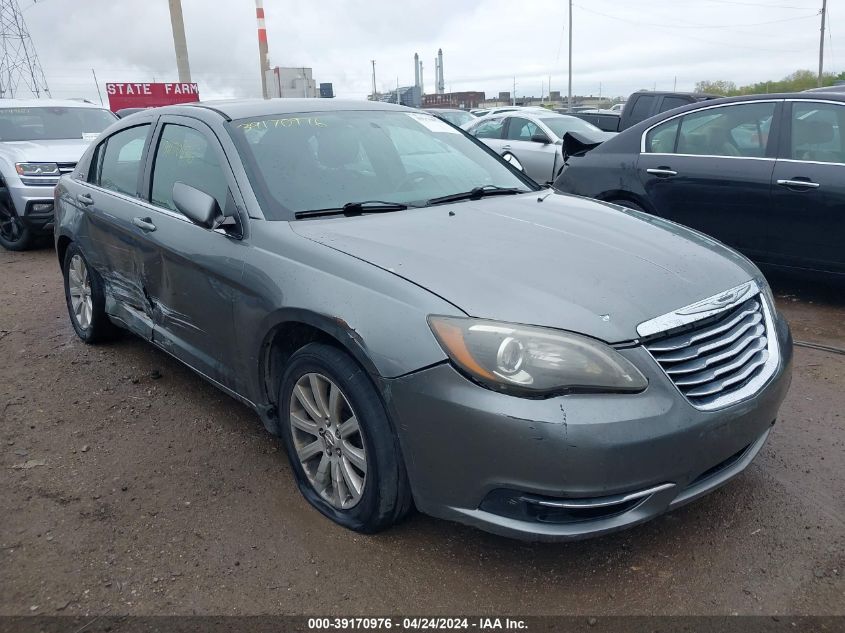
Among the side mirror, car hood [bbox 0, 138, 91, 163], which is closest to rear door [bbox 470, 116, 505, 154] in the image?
car hood [bbox 0, 138, 91, 163]

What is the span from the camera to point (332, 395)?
2.68 metres

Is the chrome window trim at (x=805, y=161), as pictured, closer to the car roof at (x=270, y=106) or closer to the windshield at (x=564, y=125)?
the car roof at (x=270, y=106)

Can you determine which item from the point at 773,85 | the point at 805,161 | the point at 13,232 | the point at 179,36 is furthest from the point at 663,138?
the point at 773,85

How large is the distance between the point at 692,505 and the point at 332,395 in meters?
1.47

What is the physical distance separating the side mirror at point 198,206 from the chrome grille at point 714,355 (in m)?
1.84

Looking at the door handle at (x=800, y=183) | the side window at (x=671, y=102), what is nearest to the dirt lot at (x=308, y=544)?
the door handle at (x=800, y=183)

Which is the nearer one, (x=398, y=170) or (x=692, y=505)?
(x=692, y=505)

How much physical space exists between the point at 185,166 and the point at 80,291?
1842mm

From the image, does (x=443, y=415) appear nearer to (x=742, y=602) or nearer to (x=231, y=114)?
(x=742, y=602)

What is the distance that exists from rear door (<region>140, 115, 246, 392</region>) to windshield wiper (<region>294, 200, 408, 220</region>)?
283 mm

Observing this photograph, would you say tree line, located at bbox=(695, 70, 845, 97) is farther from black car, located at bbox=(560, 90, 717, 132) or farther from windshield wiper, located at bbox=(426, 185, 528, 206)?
windshield wiper, located at bbox=(426, 185, 528, 206)

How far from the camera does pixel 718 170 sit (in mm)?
5508

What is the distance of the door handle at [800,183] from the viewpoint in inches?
→ 197

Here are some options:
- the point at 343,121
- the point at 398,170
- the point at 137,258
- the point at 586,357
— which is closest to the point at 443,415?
the point at 586,357
